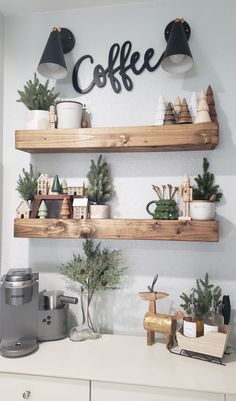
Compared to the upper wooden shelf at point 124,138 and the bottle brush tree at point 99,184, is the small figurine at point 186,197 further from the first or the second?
the bottle brush tree at point 99,184

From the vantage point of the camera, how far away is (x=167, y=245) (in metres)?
1.72

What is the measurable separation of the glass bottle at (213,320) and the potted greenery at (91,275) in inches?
18.6

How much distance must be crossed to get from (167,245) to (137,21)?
1201mm

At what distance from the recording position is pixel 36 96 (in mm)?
1696

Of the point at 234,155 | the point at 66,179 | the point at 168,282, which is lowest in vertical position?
the point at 168,282

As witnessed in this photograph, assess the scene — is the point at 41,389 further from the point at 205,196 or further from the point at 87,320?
the point at 205,196

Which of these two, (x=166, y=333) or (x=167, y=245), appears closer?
(x=166, y=333)

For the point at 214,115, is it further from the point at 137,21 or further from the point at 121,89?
the point at 137,21

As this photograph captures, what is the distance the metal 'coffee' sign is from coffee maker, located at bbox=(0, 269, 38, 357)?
104 centimetres

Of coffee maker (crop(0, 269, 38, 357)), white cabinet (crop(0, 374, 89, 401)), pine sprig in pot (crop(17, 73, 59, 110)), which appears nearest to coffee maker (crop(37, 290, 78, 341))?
coffee maker (crop(0, 269, 38, 357))

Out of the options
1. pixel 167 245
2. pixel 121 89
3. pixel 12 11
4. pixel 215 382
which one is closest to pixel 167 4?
pixel 121 89

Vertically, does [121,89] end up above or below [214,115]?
above

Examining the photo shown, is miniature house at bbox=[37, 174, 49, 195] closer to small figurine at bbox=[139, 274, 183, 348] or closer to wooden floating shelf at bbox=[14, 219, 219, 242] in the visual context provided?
wooden floating shelf at bbox=[14, 219, 219, 242]

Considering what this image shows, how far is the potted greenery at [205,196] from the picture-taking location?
5.02 feet
